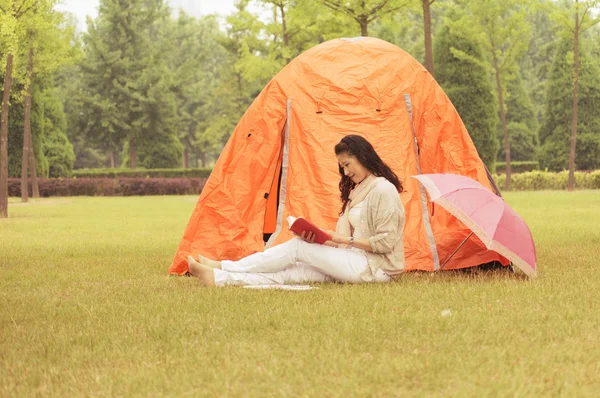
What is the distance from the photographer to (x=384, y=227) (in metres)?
6.54

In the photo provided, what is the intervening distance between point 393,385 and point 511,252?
328 cm

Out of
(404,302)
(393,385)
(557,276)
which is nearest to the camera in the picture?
(393,385)

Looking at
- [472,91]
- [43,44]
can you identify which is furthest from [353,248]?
[472,91]

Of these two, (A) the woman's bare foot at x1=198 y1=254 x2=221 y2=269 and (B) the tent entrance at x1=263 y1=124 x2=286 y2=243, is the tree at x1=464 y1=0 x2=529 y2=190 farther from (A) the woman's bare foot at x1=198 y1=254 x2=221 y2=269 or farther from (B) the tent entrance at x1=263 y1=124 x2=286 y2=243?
(A) the woman's bare foot at x1=198 y1=254 x2=221 y2=269

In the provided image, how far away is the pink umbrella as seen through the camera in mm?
6711

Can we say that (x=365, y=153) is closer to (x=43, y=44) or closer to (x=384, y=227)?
(x=384, y=227)

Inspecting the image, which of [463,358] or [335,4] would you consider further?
[335,4]

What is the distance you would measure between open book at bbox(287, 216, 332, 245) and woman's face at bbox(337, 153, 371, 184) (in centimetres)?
65

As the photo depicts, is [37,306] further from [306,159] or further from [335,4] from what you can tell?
[335,4]

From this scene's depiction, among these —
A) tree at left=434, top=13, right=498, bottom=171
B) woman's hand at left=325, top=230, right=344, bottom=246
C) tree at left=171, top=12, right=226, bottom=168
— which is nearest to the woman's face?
woman's hand at left=325, top=230, right=344, bottom=246

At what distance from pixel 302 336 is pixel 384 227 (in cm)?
199

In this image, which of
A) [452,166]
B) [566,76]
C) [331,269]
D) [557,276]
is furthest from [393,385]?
[566,76]

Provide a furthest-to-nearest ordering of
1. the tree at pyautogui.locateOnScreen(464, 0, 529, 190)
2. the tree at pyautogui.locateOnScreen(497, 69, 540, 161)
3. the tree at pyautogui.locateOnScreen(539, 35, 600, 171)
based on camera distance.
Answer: the tree at pyautogui.locateOnScreen(497, 69, 540, 161), the tree at pyautogui.locateOnScreen(539, 35, 600, 171), the tree at pyautogui.locateOnScreen(464, 0, 529, 190)

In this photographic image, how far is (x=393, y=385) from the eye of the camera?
12.3 feet
